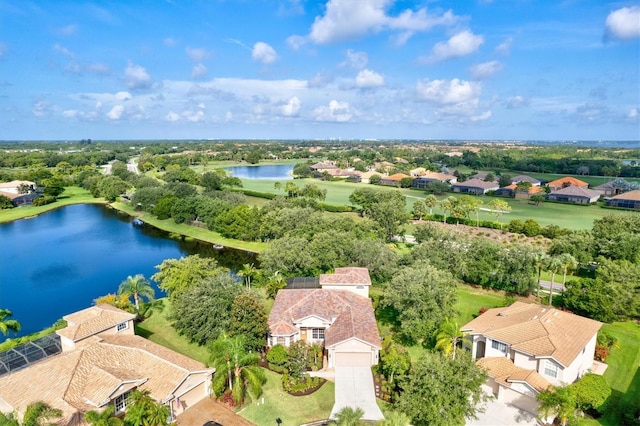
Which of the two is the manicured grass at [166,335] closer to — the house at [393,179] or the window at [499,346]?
the window at [499,346]

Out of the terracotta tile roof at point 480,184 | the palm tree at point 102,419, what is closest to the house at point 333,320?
the palm tree at point 102,419

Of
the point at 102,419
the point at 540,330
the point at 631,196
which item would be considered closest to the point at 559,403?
the point at 540,330

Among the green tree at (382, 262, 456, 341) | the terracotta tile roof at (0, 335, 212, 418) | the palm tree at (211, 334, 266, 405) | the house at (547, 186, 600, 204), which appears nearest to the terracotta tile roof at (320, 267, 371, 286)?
the green tree at (382, 262, 456, 341)

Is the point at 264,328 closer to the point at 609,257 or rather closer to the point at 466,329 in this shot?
the point at 466,329

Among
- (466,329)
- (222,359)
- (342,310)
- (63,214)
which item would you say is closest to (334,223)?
(342,310)

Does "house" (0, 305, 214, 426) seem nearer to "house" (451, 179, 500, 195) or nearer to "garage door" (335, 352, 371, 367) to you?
"garage door" (335, 352, 371, 367)

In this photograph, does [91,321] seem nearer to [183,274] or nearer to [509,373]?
[183,274]

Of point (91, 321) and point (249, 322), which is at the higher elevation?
point (91, 321)
